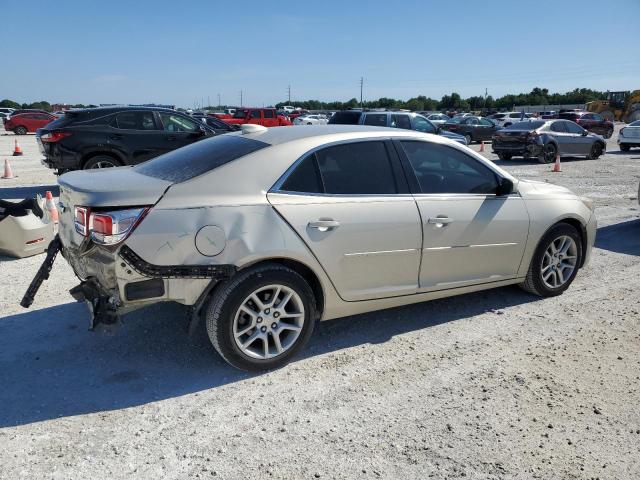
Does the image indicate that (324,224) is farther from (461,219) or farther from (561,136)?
(561,136)

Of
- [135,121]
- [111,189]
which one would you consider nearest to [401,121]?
[135,121]

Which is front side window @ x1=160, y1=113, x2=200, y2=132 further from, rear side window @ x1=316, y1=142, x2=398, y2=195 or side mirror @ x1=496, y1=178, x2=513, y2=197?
side mirror @ x1=496, y1=178, x2=513, y2=197

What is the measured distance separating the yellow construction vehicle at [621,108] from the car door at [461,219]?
48110 mm

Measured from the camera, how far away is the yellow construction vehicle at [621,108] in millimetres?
46188

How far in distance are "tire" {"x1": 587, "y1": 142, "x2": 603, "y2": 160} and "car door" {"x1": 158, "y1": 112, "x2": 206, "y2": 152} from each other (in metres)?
14.4

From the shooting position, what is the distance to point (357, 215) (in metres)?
3.81

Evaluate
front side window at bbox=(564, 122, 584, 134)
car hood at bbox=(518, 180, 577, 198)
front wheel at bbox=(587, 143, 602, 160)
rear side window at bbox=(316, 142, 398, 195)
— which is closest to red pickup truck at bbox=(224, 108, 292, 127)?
front side window at bbox=(564, 122, 584, 134)

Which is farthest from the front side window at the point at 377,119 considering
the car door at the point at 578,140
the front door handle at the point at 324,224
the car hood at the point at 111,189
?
the front door handle at the point at 324,224

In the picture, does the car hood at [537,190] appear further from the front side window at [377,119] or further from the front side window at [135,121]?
the front side window at [377,119]

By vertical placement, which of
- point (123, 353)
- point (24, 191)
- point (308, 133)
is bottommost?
point (24, 191)

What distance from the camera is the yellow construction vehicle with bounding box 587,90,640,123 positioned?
152 feet

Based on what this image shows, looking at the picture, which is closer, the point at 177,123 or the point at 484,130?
the point at 177,123

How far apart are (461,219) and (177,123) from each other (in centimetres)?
826

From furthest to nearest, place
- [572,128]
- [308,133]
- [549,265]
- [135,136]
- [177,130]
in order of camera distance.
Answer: [572,128]
[177,130]
[135,136]
[549,265]
[308,133]
